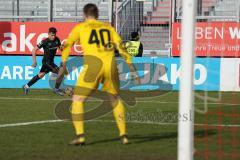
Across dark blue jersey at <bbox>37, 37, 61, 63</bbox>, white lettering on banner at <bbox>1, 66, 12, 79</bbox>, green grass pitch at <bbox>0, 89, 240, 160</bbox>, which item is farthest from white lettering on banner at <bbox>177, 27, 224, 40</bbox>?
white lettering on banner at <bbox>1, 66, 12, 79</bbox>

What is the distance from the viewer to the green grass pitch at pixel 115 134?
902 centimetres

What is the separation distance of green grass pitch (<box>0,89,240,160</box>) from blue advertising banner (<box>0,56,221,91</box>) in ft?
15.8

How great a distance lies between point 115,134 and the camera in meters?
11.1

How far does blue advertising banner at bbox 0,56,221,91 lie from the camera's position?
71.9 feet

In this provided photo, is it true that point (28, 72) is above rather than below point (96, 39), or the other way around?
below

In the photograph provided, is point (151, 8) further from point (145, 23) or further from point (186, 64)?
point (186, 64)

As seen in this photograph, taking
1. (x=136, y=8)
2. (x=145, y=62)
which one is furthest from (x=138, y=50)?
(x=136, y=8)

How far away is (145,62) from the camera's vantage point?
2222cm

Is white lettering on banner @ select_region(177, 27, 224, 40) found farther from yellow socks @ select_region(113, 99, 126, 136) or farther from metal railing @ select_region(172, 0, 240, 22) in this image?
yellow socks @ select_region(113, 99, 126, 136)

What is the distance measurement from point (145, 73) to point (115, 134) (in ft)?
36.4

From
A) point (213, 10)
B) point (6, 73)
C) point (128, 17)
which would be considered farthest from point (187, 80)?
point (128, 17)

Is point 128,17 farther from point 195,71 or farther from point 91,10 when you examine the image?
point 91,10

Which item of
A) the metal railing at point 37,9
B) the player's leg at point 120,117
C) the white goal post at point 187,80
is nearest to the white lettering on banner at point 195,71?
the metal railing at point 37,9

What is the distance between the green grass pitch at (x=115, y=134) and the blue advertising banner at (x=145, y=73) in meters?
4.81
